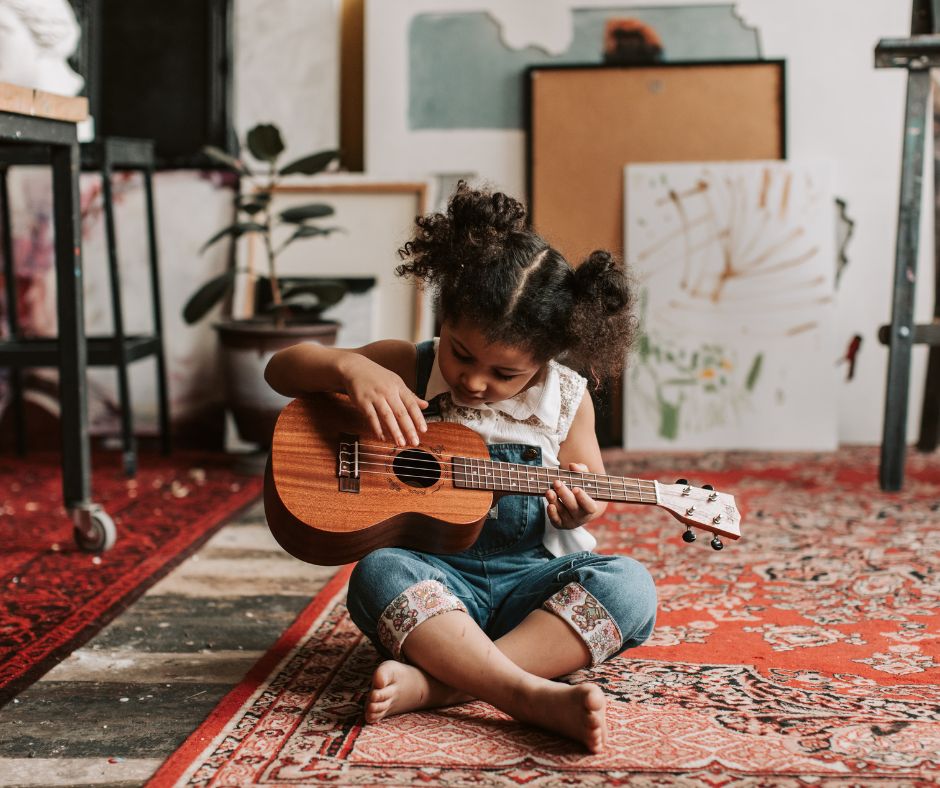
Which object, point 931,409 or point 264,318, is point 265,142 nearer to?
point 264,318

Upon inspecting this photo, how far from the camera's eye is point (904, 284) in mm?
2695

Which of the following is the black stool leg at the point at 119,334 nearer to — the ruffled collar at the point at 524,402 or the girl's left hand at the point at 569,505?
the ruffled collar at the point at 524,402

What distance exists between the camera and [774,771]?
1167mm

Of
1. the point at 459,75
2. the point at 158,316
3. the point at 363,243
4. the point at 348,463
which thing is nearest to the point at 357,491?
the point at 348,463

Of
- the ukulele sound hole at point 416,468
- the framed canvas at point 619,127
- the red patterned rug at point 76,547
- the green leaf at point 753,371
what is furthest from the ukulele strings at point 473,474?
the green leaf at point 753,371

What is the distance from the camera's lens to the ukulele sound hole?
4.69 feet

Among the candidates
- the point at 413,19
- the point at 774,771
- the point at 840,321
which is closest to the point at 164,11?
the point at 413,19

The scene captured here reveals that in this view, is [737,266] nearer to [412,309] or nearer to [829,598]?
[412,309]

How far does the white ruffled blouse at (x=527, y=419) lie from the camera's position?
1.54 meters

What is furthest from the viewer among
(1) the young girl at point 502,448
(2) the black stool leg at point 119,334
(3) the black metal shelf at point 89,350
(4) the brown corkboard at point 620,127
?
(4) the brown corkboard at point 620,127

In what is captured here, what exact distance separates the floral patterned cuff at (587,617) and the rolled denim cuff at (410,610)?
0.45 feet

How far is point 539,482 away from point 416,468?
17 cm

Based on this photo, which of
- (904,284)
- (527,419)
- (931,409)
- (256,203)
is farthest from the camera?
(931,409)

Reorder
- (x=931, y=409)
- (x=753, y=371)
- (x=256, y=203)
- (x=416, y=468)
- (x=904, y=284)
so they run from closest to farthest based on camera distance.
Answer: (x=416, y=468) < (x=904, y=284) < (x=256, y=203) < (x=931, y=409) < (x=753, y=371)
